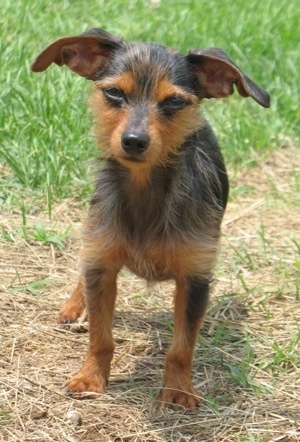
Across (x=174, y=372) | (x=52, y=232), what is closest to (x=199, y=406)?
(x=174, y=372)

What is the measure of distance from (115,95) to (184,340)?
4.17 feet

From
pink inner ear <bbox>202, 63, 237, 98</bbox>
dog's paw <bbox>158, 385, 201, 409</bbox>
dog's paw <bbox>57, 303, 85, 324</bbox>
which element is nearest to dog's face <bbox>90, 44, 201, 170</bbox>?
pink inner ear <bbox>202, 63, 237, 98</bbox>

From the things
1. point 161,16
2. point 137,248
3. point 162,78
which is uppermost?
point 162,78

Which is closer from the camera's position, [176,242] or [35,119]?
[176,242]

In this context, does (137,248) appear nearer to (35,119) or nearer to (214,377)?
(214,377)

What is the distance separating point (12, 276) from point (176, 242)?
64.3 inches

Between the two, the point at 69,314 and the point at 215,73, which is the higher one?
the point at 215,73

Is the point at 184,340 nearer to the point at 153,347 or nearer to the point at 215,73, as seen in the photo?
the point at 153,347

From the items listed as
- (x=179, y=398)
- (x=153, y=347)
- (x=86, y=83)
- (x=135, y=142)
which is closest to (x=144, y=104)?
(x=135, y=142)

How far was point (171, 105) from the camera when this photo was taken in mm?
4641

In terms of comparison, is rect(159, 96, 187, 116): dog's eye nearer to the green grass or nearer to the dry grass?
the green grass

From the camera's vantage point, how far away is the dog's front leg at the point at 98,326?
16.2 feet

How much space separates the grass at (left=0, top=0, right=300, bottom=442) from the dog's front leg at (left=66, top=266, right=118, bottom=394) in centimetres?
13

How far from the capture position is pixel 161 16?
10484 mm
